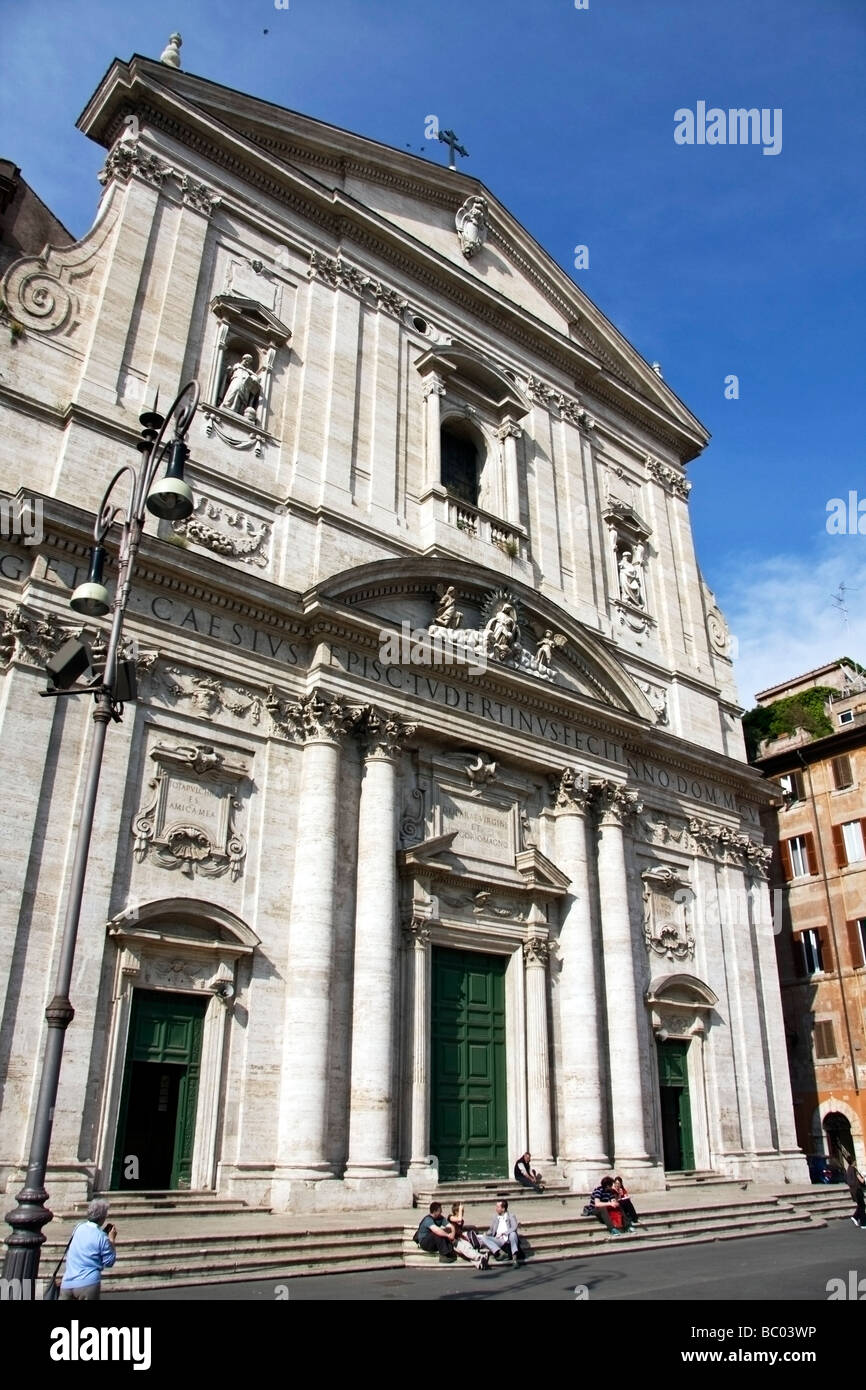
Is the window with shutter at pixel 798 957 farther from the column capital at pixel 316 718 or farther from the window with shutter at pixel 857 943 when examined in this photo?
the column capital at pixel 316 718

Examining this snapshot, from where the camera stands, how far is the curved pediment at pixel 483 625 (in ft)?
57.8

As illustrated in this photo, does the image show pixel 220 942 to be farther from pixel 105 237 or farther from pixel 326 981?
pixel 105 237

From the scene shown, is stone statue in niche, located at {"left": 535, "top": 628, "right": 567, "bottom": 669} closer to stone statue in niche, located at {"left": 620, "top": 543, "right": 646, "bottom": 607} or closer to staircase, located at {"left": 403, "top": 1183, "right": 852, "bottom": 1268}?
stone statue in niche, located at {"left": 620, "top": 543, "right": 646, "bottom": 607}

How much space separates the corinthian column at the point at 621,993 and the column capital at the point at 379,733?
5.13m

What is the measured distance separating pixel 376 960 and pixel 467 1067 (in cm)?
300

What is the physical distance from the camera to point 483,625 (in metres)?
19.5

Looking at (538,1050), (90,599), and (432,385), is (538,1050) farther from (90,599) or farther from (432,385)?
(432,385)

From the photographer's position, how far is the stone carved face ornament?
78.4 ft

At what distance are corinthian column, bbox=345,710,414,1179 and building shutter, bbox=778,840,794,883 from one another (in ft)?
57.5

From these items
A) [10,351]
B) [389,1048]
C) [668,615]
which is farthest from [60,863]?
[668,615]

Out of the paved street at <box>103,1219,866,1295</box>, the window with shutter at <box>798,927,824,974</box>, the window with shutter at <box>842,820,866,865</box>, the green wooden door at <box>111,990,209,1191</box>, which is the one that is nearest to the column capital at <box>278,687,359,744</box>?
the green wooden door at <box>111,990,209,1191</box>

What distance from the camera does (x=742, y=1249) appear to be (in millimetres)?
14320
